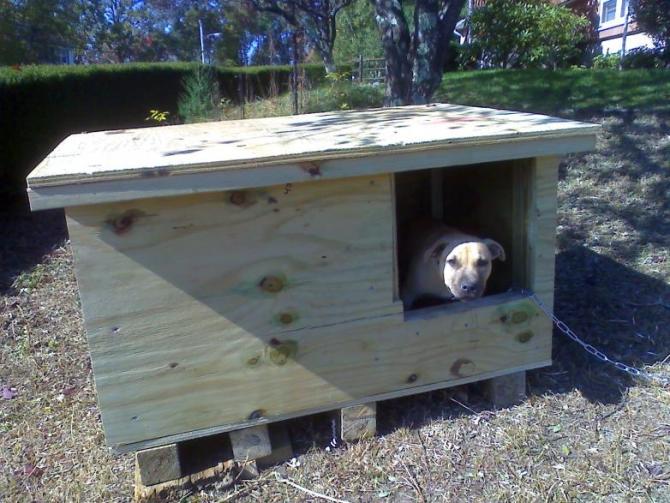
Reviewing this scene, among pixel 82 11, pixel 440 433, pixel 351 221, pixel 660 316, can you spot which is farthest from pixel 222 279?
pixel 82 11

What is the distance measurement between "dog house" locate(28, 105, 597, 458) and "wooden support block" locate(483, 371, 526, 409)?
49 millimetres

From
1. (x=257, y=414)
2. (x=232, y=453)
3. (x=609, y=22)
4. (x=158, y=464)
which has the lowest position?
(x=232, y=453)

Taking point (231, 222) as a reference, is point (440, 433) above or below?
below

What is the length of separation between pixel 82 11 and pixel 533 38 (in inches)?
882

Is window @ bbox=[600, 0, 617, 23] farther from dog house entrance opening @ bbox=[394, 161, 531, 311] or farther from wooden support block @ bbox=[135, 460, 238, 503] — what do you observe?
wooden support block @ bbox=[135, 460, 238, 503]

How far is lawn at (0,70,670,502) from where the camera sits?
103 inches

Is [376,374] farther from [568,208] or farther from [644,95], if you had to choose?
[644,95]

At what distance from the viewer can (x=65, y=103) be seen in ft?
28.4

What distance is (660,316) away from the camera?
368 cm

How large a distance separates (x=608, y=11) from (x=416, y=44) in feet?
69.8

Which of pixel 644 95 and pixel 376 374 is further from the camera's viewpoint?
pixel 644 95

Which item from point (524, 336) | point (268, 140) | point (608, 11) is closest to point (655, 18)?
point (608, 11)

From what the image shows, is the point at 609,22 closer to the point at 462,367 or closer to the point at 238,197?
the point at 462,367

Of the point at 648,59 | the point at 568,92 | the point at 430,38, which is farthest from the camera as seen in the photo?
the point at 648,59
